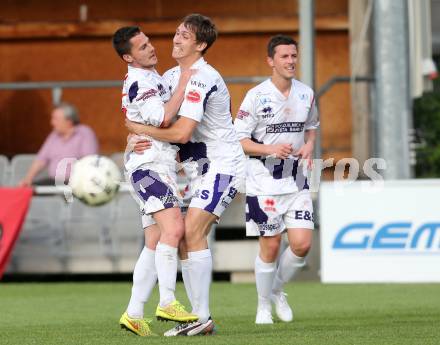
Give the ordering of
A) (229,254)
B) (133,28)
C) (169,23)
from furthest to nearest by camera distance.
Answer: (169,23) < (229,254) < (133,28)

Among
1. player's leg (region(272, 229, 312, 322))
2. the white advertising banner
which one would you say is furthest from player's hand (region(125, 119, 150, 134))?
the white advertising banner

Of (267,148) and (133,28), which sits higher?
(133,28)

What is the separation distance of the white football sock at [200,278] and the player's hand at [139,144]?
744mm

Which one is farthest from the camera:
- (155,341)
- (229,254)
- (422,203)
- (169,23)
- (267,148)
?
(169,23)

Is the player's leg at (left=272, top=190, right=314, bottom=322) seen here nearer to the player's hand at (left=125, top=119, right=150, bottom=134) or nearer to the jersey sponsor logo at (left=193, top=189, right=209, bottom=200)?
the jersey sponsor logo at (left=193, top=189, right=209, bottom=200)

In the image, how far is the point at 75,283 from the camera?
1548 centimetres

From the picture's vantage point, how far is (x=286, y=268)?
10.5 meters

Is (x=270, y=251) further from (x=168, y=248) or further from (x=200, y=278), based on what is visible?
(x=168, y=248)

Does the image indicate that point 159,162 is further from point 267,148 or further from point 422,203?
point 422,203

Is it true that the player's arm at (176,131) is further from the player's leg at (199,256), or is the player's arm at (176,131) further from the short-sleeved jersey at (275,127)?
the short-sleeved jersey at (275,127)

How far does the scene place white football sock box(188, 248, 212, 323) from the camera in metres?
8.76

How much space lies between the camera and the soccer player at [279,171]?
34.0ft

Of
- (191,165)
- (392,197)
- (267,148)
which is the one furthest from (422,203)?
(191,165)

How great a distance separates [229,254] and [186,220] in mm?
6639
